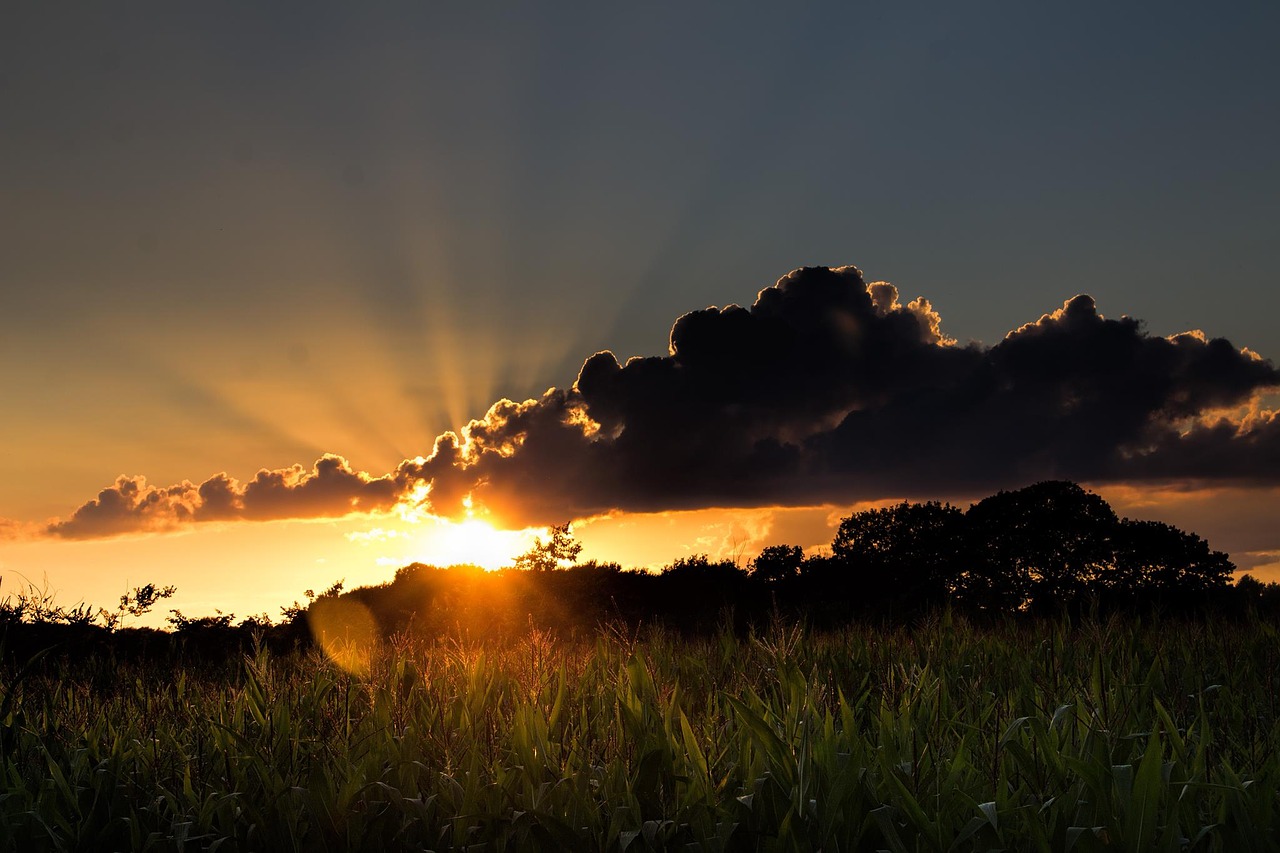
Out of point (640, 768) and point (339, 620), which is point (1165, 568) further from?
point (640, 768)

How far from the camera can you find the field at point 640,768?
4.22m

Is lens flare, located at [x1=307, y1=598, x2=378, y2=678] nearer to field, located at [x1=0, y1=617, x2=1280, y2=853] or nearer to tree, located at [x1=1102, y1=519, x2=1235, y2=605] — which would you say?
field, located at [x1=0, y1=617, x2=1280, y2=853]

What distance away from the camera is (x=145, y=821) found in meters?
5.46

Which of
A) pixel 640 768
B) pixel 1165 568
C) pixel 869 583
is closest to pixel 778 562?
pixel 869 583

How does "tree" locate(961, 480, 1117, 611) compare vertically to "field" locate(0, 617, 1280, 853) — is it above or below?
above

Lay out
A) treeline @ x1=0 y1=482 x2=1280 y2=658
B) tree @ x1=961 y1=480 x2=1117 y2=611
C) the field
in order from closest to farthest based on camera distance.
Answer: the field < treeline @ x1=0 y1=482 x2=1280 y2=658 < tree @ x1=961 y1=480 x2=1117 y2=611

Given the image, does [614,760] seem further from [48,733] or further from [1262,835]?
[48,733]

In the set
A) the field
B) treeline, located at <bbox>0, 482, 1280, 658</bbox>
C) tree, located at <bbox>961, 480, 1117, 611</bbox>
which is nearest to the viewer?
the field

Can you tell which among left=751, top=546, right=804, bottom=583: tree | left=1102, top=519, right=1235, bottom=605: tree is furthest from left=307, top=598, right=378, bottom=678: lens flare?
left=1102, top=519, right=1235, bottom=605: tree

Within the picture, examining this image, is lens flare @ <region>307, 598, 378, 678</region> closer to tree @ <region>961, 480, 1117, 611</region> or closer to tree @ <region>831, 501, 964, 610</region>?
tree @ <region>831, 501, 964, 610</region>

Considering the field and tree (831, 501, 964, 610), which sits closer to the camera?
the field

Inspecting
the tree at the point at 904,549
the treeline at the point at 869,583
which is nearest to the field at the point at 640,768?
the treeline at the point at 869,583

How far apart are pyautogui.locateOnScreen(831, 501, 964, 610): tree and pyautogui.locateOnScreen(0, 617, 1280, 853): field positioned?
13.7 metres

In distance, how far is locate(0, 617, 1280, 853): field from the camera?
422cm
